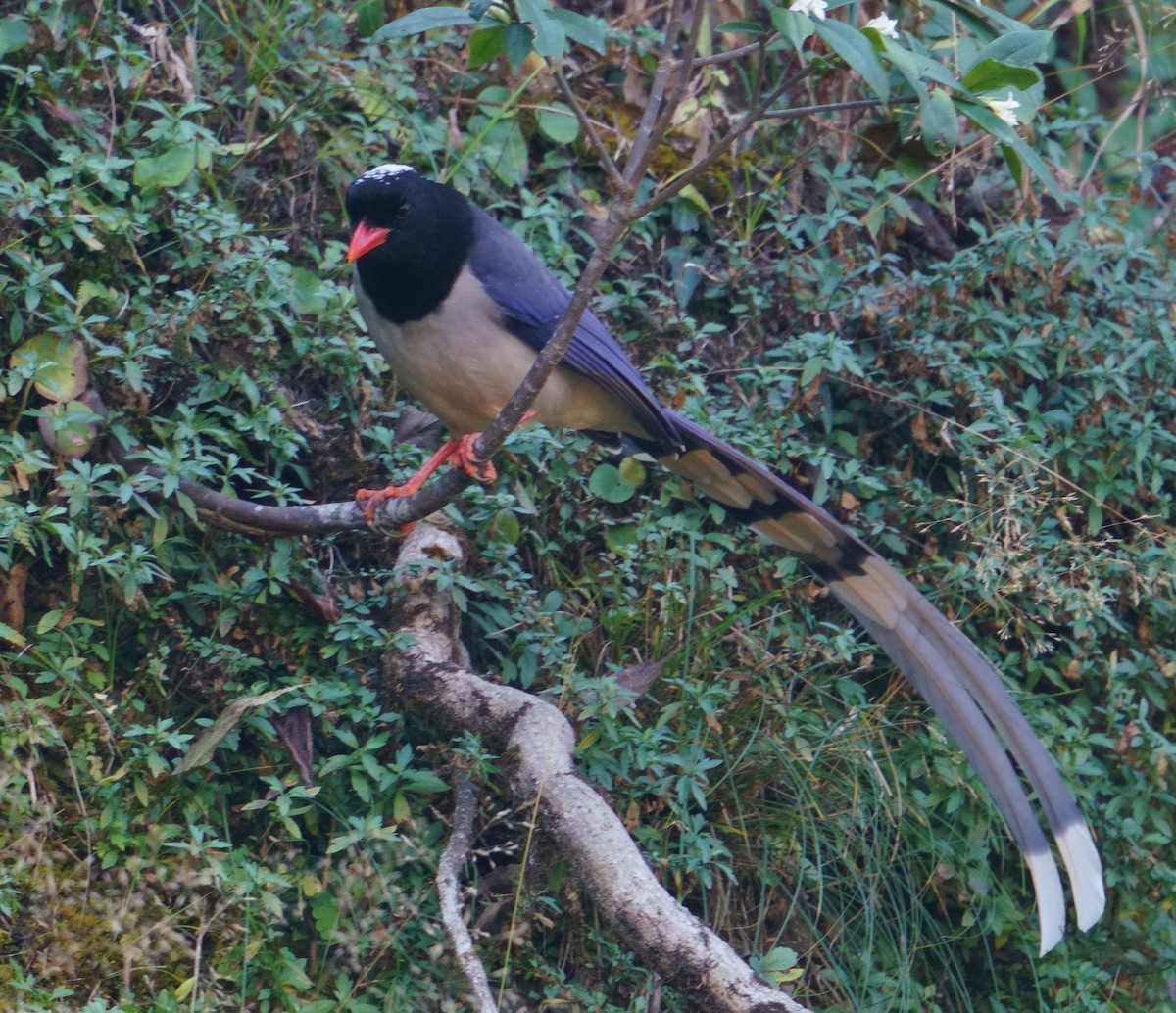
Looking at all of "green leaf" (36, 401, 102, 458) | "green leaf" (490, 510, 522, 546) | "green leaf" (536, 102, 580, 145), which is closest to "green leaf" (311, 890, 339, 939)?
"green leaf" (490, 510, 522, 546)

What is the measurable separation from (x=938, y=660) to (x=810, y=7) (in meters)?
1.80

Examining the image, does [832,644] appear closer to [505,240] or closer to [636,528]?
[636,528]

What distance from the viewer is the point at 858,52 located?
2045mm

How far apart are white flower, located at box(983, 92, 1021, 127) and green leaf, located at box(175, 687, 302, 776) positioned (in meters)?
2.00

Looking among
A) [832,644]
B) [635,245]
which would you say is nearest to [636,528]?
[832,644]

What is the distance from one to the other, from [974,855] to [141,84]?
10.9 ft

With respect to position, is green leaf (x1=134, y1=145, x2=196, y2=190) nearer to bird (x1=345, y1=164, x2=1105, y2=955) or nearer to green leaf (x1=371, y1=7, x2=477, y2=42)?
bird (x1=345, y1=164, x2=1105, y2=955)

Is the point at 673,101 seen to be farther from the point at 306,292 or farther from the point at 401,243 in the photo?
the point at 306,292

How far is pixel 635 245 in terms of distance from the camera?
180 inches

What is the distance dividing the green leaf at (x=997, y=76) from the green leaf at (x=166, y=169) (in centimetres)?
235

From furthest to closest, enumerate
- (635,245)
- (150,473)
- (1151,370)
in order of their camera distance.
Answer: (635,245) → (1151,370) → (150,473)

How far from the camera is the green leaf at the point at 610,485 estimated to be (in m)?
3.93

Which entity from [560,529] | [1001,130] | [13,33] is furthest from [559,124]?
[1001,130]

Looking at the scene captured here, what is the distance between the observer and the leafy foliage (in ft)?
9.56
